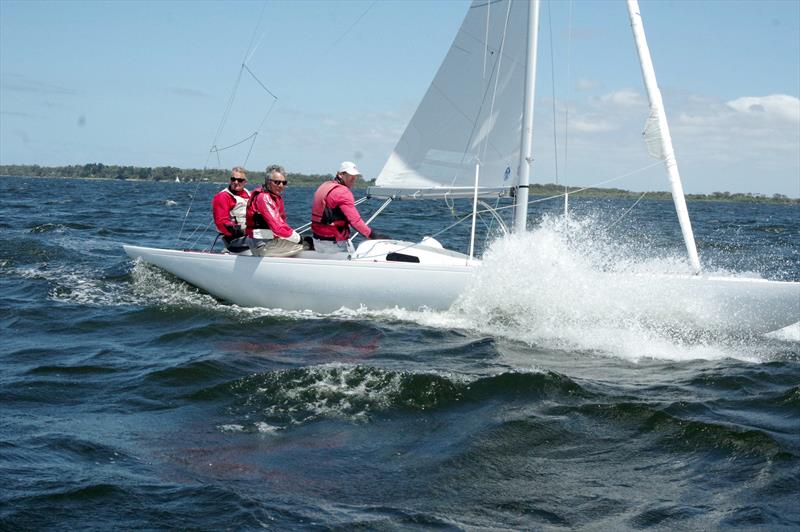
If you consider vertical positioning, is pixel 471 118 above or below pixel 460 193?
above

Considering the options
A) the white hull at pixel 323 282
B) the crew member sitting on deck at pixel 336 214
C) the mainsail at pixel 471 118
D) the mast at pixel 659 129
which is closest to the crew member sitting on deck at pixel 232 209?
the white hull at pixel 323 282

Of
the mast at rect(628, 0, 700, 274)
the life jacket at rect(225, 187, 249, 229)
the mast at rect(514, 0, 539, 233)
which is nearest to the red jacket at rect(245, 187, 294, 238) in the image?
the life jacket at rect(225, 187, 249, 229)

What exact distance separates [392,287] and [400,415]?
299 cm

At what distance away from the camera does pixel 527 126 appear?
839cm

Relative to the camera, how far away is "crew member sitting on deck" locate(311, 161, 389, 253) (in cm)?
826

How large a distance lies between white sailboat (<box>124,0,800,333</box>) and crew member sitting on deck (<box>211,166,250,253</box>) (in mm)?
530

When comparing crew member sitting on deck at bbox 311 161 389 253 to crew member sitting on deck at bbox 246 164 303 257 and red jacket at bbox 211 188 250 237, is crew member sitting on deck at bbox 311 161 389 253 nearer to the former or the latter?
crew member sitting on deck at bbox 246 164 303 257

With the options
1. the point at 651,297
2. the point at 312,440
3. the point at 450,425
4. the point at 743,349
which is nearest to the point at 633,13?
the point at 651,297

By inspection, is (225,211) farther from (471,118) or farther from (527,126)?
(527,126)

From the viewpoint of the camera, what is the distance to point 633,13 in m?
8.02

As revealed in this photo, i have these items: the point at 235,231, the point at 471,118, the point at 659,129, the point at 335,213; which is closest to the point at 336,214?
the point at 335,213

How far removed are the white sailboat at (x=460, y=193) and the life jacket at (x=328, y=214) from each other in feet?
0.92

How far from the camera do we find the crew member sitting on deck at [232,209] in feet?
30.4

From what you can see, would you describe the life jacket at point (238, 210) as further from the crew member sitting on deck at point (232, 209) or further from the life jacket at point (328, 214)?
the life jacket at point (328, 214)
